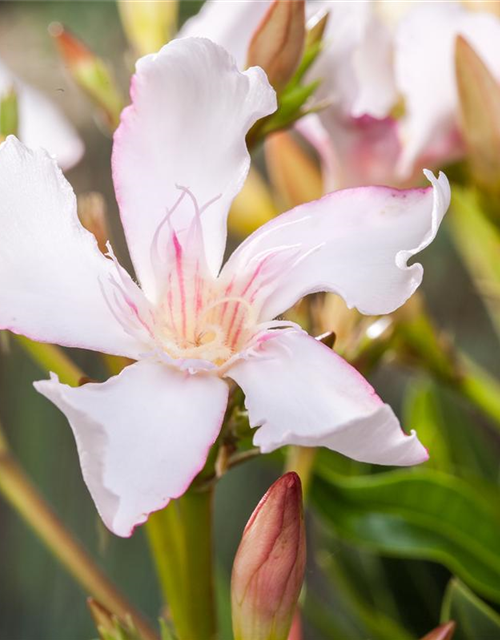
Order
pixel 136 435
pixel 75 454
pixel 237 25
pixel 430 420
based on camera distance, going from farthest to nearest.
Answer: pixel 75 454 → pixel 430 420 → pixel 237 25 → pixel 136 435

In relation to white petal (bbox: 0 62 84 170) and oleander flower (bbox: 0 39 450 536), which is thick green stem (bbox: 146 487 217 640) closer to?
oleander flower (bbox: 0 39 450 536)

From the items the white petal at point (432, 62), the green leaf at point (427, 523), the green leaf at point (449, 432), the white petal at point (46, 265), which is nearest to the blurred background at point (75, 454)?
the green leaf at point (449, 432)

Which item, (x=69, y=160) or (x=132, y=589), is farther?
(x=132, y=589)

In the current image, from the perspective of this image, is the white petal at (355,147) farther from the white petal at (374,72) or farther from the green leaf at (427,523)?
the green leaf at (427,523)

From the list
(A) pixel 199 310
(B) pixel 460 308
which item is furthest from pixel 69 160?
(B) pixel 460 308

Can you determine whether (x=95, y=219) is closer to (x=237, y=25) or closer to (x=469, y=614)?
(x=237, y=25)

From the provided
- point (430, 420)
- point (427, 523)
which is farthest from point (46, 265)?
point (430, 420)

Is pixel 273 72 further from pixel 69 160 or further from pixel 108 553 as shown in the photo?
pixel 108 553

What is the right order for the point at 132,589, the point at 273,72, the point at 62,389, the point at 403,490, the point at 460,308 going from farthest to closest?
the point at 460,308 → the point at 132,589 → the point at 403,490 → the point at 273,72 → the point at 62,389
